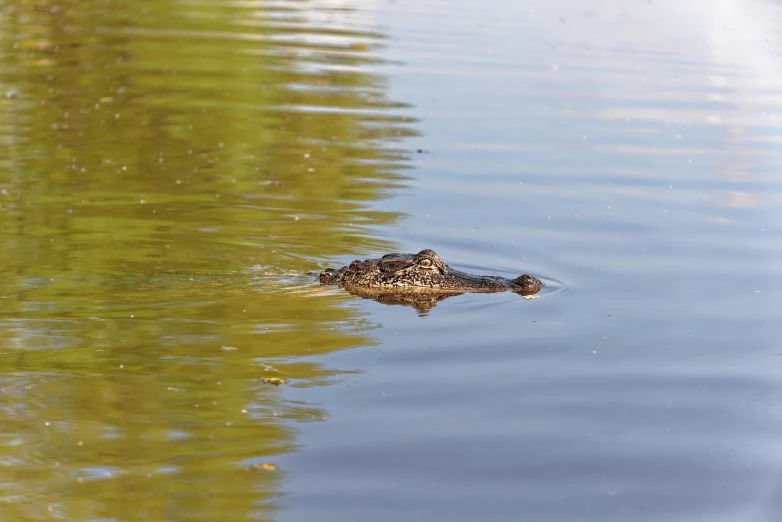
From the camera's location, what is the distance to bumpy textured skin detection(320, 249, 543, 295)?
11.5 m

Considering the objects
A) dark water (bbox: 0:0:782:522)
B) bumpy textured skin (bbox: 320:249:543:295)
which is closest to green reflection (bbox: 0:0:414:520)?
dark water (bbox: 0:0:782:522)

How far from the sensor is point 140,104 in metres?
20.6

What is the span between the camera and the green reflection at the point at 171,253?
758 cm

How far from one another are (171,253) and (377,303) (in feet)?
7.62

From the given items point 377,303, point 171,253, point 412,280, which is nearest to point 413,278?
point 412,280

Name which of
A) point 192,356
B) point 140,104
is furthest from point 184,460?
point 140,104

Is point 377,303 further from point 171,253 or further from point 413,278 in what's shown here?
point 171,253

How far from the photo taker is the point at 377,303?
11.4 meters

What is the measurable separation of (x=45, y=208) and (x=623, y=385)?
7468 mm

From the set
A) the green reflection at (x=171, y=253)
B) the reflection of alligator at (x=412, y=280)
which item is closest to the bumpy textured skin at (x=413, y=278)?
the reflection of alligator at (x=412, y=280)

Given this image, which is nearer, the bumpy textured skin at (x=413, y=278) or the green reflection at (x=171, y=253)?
the green reflection at (x=171, y=253)

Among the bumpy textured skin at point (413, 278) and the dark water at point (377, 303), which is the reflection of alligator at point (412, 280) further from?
the dark water at point (377, 303)

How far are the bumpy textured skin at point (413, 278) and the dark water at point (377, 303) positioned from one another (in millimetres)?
235

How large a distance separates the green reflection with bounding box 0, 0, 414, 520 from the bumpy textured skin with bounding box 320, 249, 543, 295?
361mm
